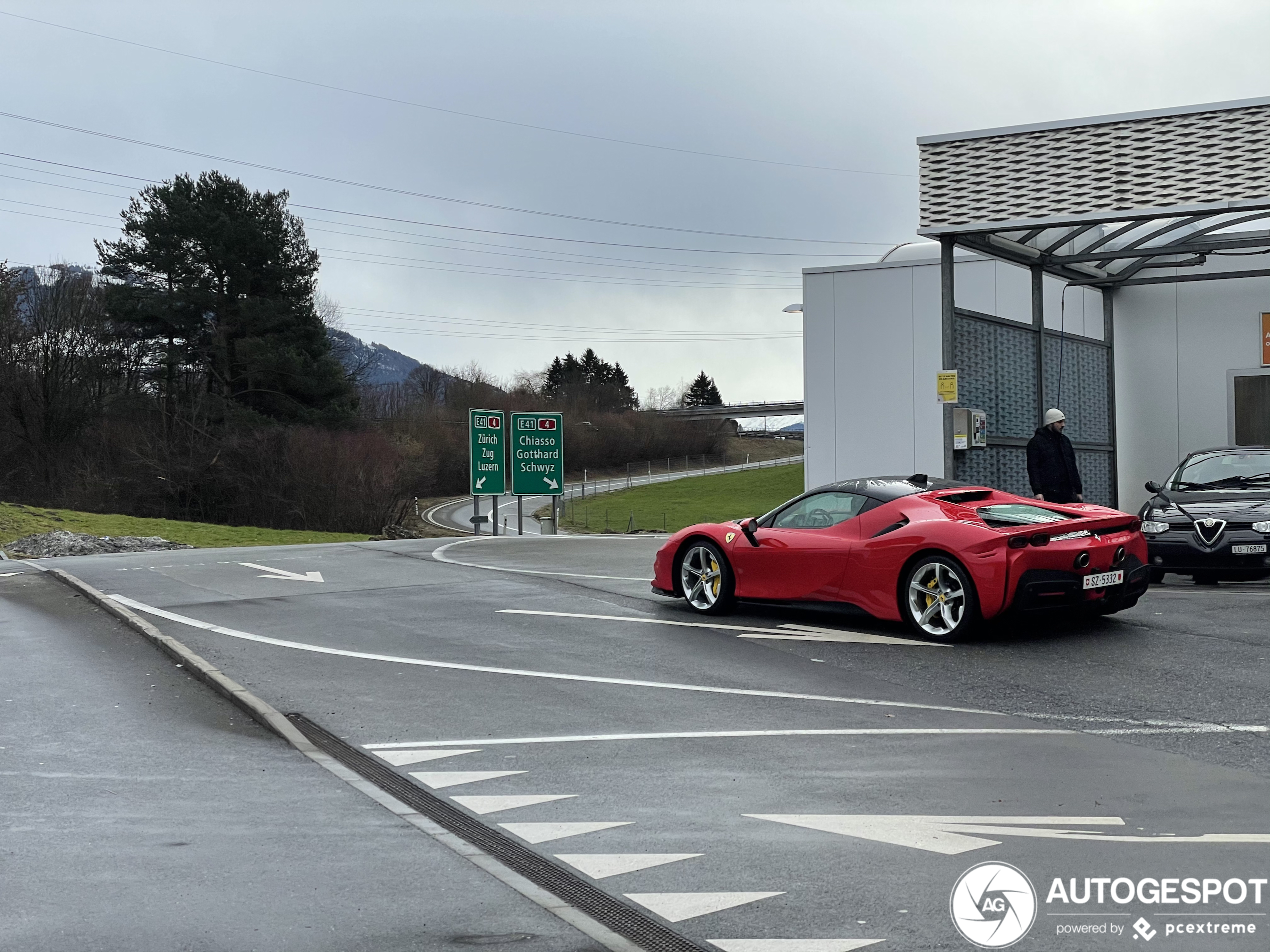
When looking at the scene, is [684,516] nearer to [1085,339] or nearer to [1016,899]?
[1085,339]

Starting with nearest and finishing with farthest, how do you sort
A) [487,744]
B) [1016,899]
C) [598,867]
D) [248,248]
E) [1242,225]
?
[1016,899] < [598,867] < [487,744] < [1242,225] < [248,248]

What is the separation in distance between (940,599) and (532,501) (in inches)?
2991

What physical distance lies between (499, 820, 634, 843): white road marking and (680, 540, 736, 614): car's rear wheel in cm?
659

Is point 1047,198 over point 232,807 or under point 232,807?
over

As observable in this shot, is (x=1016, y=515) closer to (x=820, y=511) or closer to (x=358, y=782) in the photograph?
(x=820, y=511)

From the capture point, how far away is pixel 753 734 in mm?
7195

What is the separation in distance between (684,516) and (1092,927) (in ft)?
223

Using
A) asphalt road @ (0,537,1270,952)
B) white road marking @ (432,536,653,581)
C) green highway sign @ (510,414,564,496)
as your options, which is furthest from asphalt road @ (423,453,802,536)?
asphalt road @ (0,537,1270,952)

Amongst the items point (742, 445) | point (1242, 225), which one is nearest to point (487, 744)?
point (1242, 225)

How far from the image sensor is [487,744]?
710cm

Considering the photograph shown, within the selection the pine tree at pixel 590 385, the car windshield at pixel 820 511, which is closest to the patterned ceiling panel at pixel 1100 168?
the car windshield at pixel 820 511

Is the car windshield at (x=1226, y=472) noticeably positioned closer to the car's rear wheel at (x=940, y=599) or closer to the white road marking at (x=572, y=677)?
the car's rear wheel at (x=940, y=599)

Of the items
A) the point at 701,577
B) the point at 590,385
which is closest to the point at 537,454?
the point at 701,577

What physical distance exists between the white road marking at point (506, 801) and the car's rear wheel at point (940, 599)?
489 centimetres
